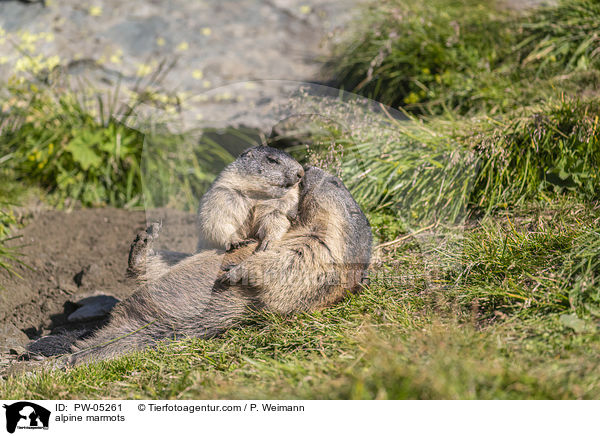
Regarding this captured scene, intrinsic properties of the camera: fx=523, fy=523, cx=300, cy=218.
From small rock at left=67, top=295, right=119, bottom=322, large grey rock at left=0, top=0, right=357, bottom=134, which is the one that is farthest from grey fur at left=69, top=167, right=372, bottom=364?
large grey rock at left=0, top=0, right=357, bottom=134

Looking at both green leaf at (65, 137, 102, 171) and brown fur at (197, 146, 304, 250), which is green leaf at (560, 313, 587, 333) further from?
green leaf at (65, 137, 102, 171)

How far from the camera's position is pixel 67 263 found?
5953 millimetres

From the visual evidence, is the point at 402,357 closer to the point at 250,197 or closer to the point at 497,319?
the point at 497,319

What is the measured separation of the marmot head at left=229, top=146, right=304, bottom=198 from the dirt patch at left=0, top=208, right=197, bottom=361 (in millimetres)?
1239

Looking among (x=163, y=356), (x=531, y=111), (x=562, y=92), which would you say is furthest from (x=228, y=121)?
(x=562, y=92)

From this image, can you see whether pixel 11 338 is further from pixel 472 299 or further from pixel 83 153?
pixel 472 299

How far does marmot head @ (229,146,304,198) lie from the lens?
338 centimetres

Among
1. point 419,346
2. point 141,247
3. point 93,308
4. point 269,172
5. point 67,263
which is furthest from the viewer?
point 67,263

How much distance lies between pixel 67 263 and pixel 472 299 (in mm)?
4476

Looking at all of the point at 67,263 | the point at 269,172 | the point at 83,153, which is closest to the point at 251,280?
the point at 269,172

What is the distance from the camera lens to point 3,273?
556 cm

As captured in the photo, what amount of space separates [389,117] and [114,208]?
13.2 feet

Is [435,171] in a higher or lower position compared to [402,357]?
higher
